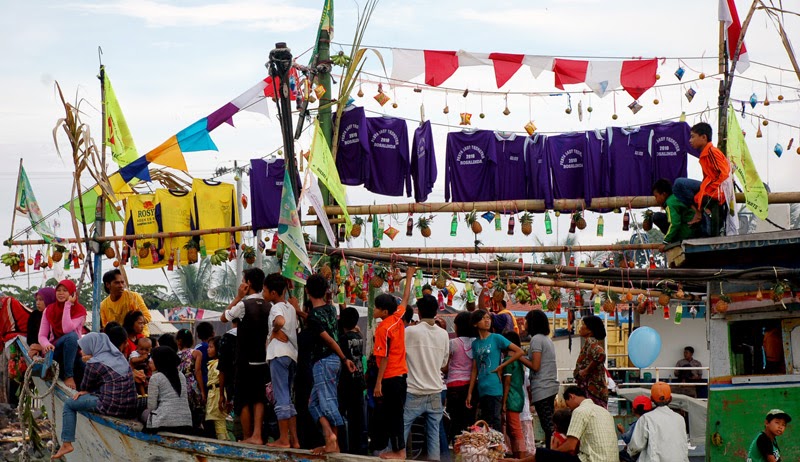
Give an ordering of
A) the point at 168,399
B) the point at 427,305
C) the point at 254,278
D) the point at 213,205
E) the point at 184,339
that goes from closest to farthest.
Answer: the point at 427,305 < the point at 254,278 < the point at 168,399 < the point at 184,339 < the point at 213,205

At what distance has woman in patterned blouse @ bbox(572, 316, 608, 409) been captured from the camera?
911 cm

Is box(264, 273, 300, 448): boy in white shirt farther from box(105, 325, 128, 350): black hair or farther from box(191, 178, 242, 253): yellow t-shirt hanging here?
box(191, 178, 242, 253): yellow t-shirt hanging

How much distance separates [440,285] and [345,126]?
336 centimetres

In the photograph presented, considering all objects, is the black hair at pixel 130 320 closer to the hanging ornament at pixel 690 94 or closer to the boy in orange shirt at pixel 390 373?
the boy in orange shirt at pixel 390 373

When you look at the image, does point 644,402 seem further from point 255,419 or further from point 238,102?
point 238,102

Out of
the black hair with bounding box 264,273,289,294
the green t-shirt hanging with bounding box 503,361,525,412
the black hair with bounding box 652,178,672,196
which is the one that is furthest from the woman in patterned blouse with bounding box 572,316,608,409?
the black hair with bounding box 264,273,289,294

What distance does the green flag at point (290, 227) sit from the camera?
28.8 ft

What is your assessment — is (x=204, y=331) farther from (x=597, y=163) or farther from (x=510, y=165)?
(x=597, y=163)

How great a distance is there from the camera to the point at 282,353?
8.38m

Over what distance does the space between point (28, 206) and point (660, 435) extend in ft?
44.6

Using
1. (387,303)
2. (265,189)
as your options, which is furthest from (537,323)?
(265,189)

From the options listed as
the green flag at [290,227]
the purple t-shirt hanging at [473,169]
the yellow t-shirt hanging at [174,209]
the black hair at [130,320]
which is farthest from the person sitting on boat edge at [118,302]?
the purple t-shirt hanging at [473,169]

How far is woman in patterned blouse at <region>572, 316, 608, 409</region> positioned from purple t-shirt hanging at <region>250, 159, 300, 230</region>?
488 cm

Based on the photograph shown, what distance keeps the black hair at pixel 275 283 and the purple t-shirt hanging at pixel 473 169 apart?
12.7 ft
